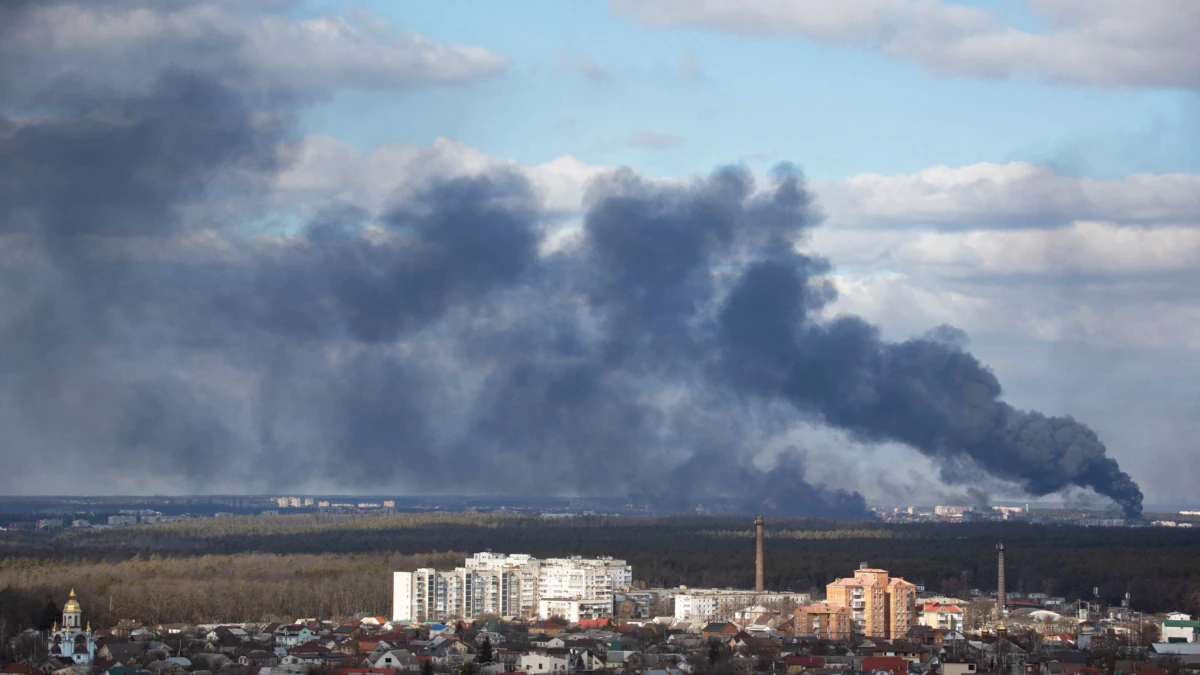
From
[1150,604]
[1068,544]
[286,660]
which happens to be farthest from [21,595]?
[1068,544]

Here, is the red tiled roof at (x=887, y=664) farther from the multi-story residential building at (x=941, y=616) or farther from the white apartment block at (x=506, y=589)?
the white apartment block at (x=506, y=589)

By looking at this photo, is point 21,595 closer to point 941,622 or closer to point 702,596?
point 702,596

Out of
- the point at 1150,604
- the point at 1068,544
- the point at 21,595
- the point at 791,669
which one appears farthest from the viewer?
the point at 1068,544

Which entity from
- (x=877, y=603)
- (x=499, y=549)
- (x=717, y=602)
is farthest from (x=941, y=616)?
(x=499, y=549)

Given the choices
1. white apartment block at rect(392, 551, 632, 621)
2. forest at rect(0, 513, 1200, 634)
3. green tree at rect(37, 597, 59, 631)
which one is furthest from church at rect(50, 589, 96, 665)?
white apartment block at rect(392, 551, 632, 621)

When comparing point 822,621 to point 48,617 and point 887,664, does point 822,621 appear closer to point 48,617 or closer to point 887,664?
point 887,664

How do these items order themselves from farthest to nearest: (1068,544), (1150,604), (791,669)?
(1068,544) → (1150,604) → (791,669)

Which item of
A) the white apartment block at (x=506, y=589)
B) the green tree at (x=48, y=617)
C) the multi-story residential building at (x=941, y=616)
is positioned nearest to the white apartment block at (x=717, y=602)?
the white apartment block at (x=506, y=589)
